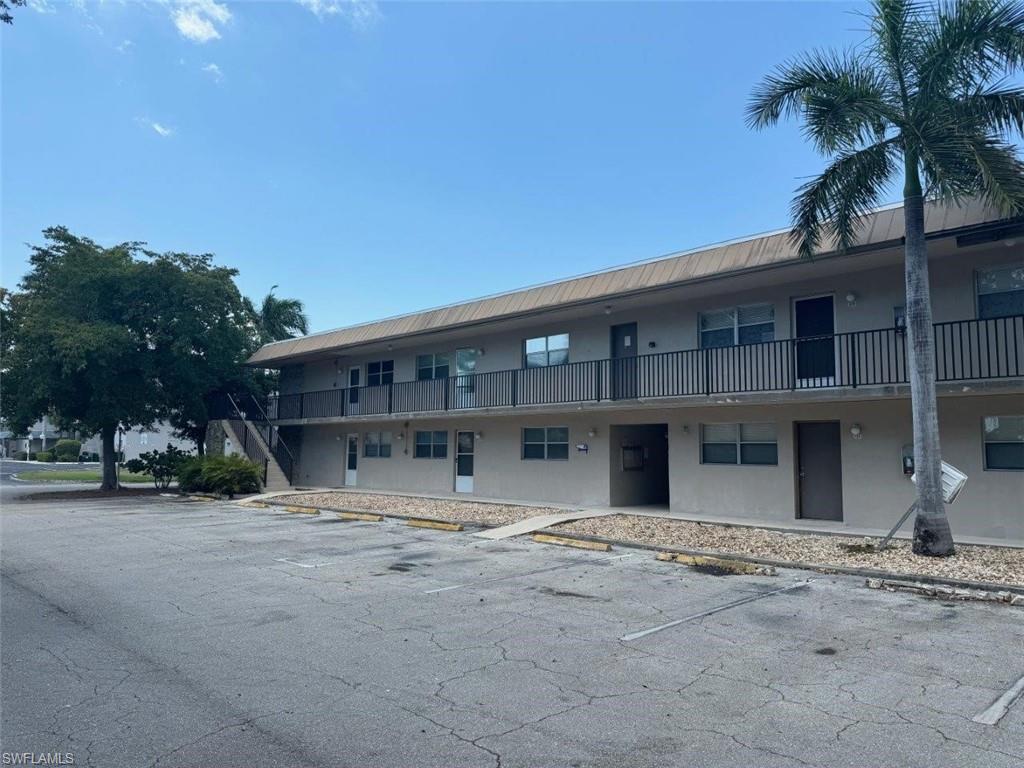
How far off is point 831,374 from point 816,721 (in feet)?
34.9

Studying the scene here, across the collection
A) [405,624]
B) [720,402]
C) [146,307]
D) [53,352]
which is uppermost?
[146,307]

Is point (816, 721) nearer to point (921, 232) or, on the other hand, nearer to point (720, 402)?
point (921, 232)

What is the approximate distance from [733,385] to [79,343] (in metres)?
19.6

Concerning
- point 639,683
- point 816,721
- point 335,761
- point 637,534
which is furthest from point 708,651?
point 637,534

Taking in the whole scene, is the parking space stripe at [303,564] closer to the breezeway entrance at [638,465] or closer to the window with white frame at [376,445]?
the breezeway entrance at [638,465]

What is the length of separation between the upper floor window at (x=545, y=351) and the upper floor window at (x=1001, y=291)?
9509 millimetres

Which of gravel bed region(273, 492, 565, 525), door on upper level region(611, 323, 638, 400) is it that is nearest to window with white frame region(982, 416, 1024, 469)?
door on upper level region(611, 323, 638, 400)

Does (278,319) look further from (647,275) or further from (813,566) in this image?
(813,566)

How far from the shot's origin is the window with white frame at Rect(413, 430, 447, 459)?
22797 mm

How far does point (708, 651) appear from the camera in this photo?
20.6 feet

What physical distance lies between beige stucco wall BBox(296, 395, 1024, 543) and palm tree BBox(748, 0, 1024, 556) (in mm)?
2660

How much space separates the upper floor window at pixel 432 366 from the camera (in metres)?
22.7

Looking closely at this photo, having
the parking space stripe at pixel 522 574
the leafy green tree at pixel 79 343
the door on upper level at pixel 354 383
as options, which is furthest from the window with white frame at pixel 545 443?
the leafy green tree at pixel 79 343

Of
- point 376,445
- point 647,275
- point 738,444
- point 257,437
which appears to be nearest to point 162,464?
point 257,437
